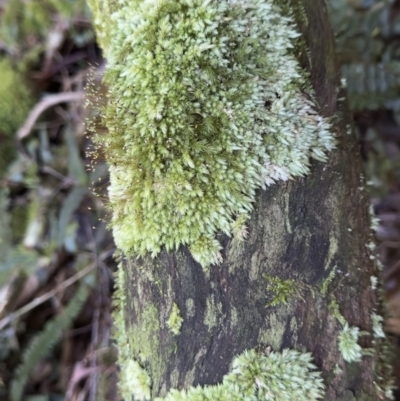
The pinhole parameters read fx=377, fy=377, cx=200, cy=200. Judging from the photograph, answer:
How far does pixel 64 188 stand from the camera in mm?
2580

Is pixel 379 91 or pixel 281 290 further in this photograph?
pixel 379 91

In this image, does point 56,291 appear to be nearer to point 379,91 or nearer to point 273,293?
point 273,293

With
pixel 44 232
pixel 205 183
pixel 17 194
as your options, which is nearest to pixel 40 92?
pixel 17 194

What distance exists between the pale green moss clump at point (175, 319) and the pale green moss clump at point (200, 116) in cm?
18

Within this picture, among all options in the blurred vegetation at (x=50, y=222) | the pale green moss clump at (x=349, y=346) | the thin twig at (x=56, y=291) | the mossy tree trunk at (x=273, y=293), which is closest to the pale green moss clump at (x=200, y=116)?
the mossy tree trunk at (x=273, y=293)

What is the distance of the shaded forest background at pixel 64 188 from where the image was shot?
229 cm


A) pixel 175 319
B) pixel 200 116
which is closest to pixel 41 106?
pixel 200 116

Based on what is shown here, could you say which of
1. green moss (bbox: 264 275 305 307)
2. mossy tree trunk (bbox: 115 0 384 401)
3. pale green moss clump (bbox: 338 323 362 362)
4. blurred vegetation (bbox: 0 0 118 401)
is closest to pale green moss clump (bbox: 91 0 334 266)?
mossy tree trunk (bbox: 115 0 384 401)

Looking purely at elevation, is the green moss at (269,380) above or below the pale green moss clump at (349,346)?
below

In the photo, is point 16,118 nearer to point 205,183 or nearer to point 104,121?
point 104,121

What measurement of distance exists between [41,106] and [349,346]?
2.34m

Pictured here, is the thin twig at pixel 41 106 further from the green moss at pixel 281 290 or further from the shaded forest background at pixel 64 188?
the green moss at pixel 281 290

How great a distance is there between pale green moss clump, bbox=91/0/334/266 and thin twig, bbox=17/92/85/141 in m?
1.46

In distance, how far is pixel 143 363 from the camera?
1307 millimetres
